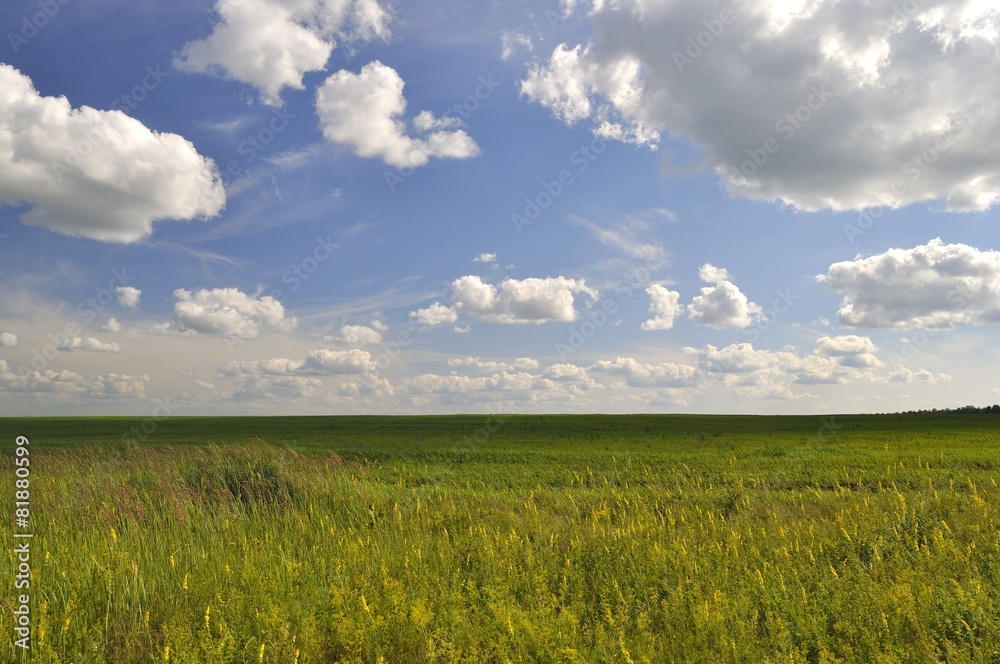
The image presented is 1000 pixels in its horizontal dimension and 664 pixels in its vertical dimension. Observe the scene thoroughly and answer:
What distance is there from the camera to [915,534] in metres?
9.34

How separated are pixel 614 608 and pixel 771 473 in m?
14.6

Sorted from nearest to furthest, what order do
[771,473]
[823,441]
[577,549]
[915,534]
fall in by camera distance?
[577,549] < [915,534] < [771,473] < [823,441]

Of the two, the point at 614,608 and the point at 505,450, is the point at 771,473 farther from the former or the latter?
the point at 614,608

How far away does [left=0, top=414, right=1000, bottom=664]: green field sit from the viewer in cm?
571

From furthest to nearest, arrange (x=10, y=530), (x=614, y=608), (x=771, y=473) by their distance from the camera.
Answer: (x=771, y=473)
(x=10, y=530)
(x=614, y=608)

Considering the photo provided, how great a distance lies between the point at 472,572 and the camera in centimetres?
788

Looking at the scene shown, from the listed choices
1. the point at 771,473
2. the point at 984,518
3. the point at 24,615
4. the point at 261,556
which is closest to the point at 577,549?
the point at 261,556

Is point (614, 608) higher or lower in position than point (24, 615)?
lower

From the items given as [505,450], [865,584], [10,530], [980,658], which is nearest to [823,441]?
[505,450]

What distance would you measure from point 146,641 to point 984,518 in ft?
43.0

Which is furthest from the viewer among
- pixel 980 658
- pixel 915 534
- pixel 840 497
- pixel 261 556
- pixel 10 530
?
pixel 840 497

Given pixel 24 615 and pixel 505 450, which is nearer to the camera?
pixel 24 615

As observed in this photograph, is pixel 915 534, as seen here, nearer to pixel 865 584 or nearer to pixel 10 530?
pixel 865 584

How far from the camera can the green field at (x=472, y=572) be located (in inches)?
225
